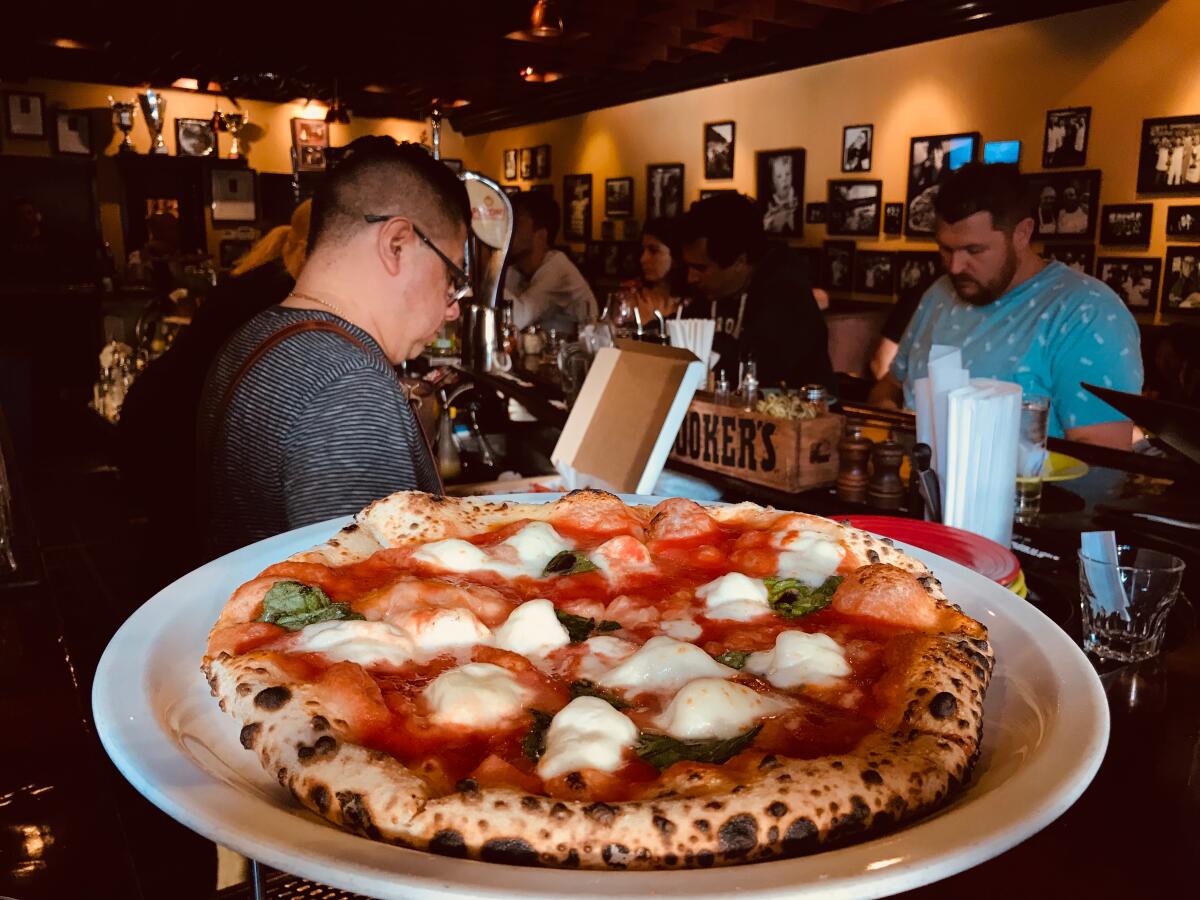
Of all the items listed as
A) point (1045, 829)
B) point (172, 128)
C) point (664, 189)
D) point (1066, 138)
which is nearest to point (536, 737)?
point (1045, 829)

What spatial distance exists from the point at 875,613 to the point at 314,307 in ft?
4.97

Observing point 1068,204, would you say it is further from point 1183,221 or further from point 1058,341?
point 1058,341

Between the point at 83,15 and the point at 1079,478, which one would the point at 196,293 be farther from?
the point at 1079,478

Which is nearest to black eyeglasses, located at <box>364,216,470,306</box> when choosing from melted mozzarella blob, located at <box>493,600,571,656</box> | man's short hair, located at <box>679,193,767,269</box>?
melted mozzarella blob, located at <box>493,600,571,656</box>

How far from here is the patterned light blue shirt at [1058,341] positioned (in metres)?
3.69

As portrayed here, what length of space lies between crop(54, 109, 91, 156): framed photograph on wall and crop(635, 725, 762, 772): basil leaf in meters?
13.2

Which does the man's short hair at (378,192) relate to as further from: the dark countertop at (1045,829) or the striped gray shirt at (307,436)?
the dark countertop at (1045,829)

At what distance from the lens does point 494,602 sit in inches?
40.9

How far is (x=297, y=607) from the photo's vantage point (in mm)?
986

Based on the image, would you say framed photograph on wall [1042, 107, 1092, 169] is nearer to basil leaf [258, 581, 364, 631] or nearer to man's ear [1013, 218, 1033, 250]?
man's ear [1013, 218, 1033, 250]

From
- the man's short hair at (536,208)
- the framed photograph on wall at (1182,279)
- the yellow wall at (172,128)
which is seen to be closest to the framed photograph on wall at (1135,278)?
the framed photograph on wall at (1182,279)

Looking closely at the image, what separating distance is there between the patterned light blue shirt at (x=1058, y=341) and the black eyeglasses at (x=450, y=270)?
2492 mm

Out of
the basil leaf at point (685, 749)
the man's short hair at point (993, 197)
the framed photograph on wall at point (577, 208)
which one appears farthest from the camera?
the framed photograph on wall at point (577, 208)

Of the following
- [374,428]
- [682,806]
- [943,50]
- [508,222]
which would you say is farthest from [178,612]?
[943,50]
